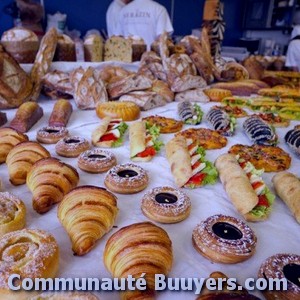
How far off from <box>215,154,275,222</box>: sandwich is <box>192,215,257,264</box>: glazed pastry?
15 cm

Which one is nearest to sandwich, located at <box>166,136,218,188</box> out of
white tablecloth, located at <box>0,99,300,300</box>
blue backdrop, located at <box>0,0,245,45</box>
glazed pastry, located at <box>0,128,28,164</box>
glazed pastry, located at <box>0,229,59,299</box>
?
white tablecloth, located at <box>0,99,300,300</box>

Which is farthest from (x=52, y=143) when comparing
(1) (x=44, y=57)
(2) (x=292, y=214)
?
(2) (x=292, y=214)

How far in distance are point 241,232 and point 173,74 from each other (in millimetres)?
2426

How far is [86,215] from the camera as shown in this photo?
103 centimetres

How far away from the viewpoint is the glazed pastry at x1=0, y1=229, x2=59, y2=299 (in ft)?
2.63

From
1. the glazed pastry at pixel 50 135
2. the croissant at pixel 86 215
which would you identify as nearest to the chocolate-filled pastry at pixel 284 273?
the croissant at pixel 86 215

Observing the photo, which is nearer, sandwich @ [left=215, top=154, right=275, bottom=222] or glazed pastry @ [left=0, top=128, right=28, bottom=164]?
sandwich @ [left=215, top=154, right=275, bottom=222]

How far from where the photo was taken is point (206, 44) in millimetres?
3725

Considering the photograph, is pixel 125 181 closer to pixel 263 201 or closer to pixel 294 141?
pixel 263 201

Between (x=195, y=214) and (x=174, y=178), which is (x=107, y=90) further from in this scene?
(x=195, y=214)

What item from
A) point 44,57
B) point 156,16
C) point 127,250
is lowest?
point 127,250

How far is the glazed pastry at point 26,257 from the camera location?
800 mm

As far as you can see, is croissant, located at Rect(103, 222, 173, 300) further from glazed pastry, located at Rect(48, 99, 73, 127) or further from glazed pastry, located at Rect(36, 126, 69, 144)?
glazed pastry, located at Rect(48, 99, 73, 127)

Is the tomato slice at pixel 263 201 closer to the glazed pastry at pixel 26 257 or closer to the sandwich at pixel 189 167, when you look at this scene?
the sandwich at pixel 189 167
